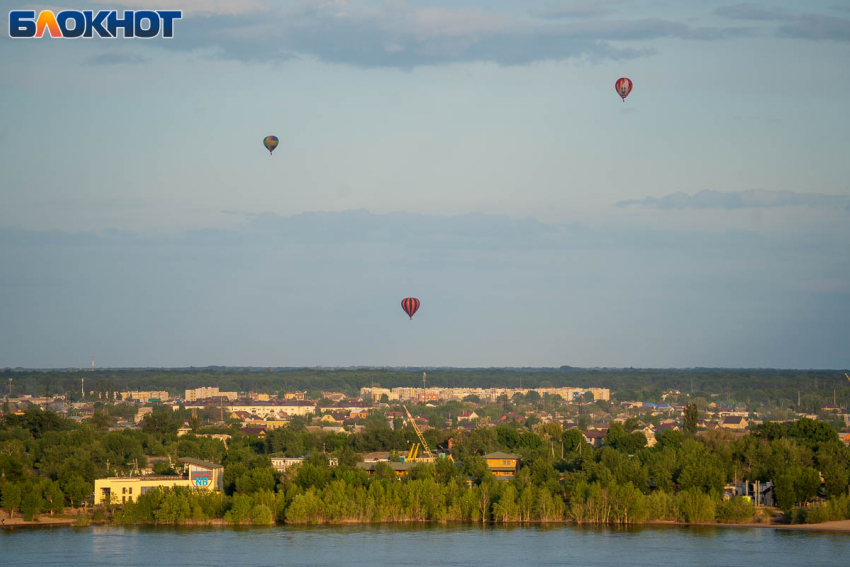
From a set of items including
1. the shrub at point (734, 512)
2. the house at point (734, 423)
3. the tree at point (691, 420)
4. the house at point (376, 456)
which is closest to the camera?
the shrub at point (734, 512)

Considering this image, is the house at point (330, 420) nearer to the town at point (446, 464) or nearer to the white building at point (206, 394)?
the town at point (446, 464)

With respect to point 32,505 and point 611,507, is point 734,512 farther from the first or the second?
point 32,505

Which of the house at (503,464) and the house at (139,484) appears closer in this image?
the house at (139,484)

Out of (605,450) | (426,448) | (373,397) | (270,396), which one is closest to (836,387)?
(373,397)

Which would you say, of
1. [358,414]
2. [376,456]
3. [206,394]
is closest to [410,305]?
[376,456]

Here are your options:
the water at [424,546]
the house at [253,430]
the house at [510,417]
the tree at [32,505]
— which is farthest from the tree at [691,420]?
the house at [510,417]

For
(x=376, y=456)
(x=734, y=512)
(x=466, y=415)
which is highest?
(x=466, y=415)

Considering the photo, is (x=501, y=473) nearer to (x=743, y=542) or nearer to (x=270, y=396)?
(x=743, y=542)
